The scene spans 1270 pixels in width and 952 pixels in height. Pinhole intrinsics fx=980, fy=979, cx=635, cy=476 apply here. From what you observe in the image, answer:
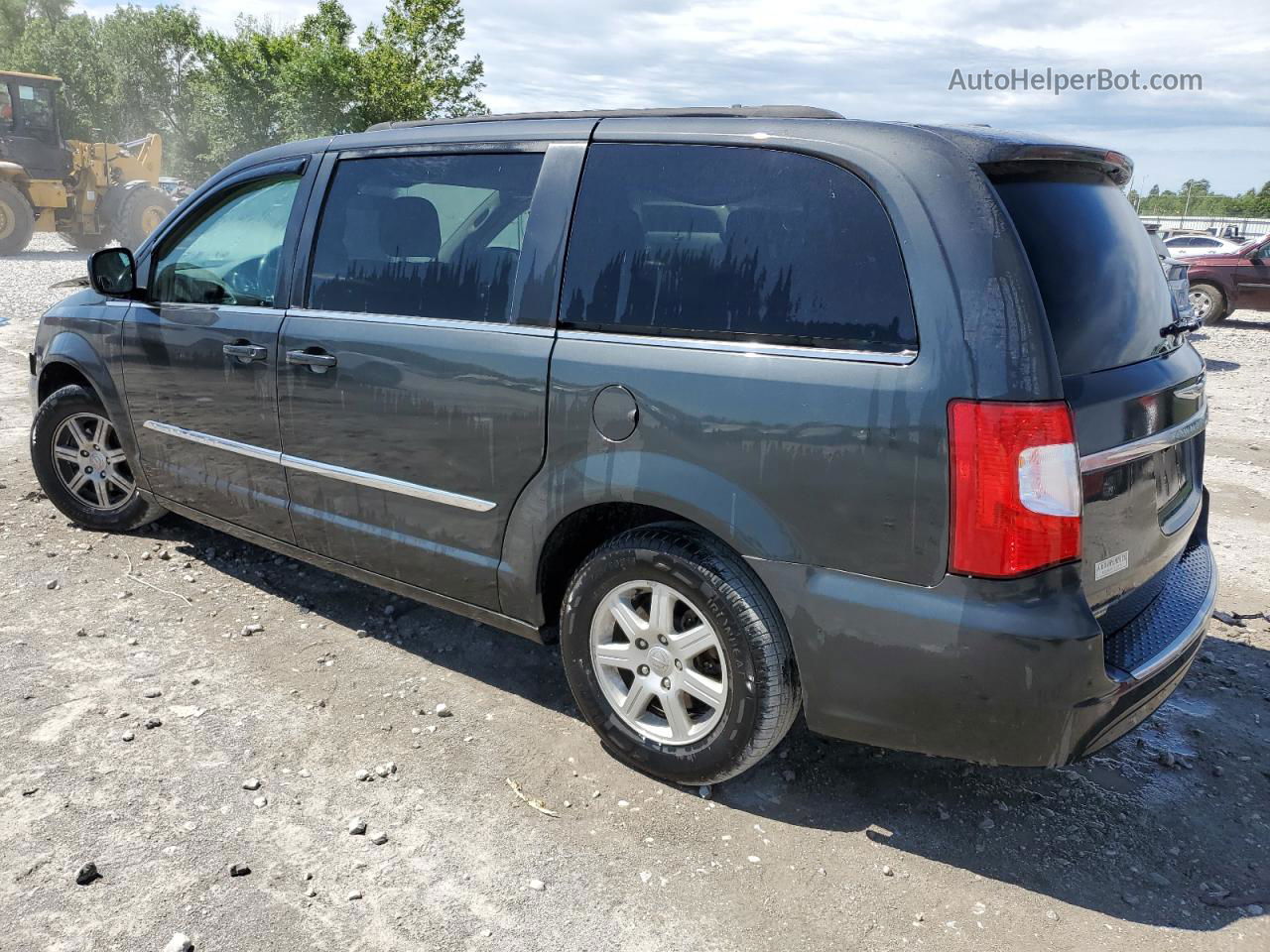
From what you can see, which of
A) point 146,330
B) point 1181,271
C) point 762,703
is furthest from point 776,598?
point 1181,271

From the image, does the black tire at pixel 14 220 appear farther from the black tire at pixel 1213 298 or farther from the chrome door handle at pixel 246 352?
the black tire at pixel 1213 298

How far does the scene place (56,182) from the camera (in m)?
20.2

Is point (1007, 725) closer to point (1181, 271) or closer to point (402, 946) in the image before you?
point (402, 946)

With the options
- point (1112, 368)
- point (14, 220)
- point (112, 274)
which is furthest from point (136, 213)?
point (1112, 368)

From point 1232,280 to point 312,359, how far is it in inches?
667

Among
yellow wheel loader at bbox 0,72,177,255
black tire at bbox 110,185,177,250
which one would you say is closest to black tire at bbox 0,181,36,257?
yellow wheel loader at bbox 0,72,177,255

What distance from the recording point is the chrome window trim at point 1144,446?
233cm

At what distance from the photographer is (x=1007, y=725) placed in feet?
7.69

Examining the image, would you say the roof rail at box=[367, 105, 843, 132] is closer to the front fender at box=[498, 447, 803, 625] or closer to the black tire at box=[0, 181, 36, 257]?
the front fender at box=[498, 447, 803, 625]

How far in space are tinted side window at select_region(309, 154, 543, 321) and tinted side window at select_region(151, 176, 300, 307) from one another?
0.29 meters

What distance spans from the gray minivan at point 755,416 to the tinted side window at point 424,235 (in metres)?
0.01

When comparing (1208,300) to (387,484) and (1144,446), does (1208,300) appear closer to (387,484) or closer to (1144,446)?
(1144,446)

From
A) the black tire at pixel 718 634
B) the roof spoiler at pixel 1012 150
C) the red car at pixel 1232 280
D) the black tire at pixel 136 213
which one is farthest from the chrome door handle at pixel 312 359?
the black tire at pixel 136 213

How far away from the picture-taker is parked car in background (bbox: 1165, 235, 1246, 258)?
16312mm
